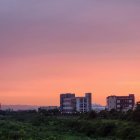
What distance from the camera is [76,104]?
5753 inches

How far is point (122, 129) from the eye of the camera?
136ft

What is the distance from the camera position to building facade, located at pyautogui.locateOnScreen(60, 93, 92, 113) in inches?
Answer: 5722

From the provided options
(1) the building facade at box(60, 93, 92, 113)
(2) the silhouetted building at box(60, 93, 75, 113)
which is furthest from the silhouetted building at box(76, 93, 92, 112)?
(2) the silhouetted building at box(60, 93, 75, 113)

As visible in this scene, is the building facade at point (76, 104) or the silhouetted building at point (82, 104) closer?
the building facade at point (76, 104)

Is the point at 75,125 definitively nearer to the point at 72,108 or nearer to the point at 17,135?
the point at 17,135

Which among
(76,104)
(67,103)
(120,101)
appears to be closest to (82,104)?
(76,104)

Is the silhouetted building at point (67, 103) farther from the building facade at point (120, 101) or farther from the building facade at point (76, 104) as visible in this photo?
the building facade at point (120, 101)

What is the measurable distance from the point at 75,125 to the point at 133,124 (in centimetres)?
1543

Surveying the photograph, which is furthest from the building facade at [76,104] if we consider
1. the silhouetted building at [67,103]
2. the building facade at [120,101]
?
the building facade at [120,101]

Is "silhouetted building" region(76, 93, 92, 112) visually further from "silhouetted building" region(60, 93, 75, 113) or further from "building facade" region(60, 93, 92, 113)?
"silhouetted building" region(60, 93, 75, 113)

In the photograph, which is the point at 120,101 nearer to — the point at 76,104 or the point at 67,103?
the point at 76,104

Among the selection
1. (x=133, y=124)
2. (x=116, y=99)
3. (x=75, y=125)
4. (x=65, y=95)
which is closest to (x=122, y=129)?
(x=133, y=124)

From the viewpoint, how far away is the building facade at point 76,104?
145m

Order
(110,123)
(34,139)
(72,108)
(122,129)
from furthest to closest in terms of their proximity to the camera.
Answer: (72,108) → (110,123) → (122,129) → (34,139)
